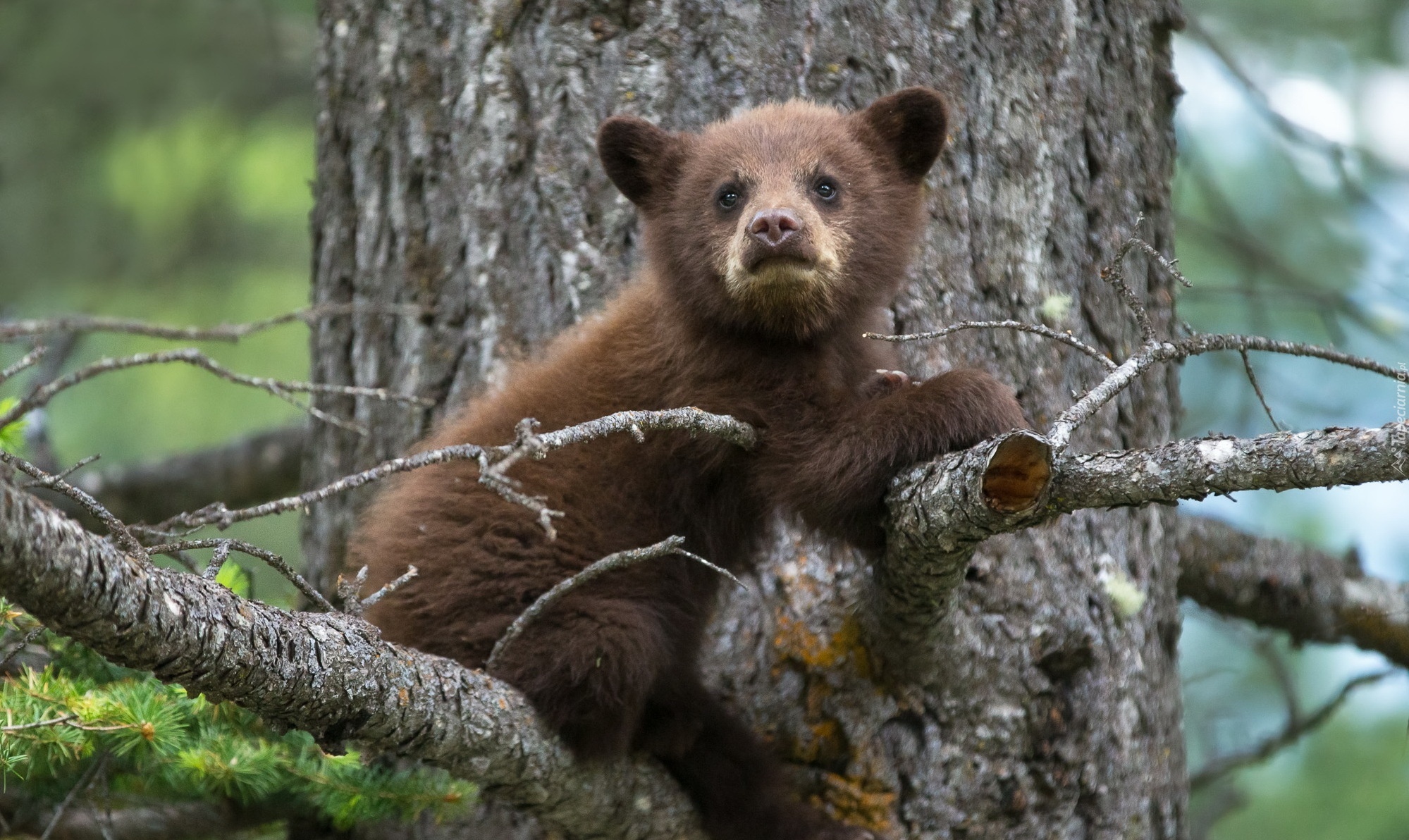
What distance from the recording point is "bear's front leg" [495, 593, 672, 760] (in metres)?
3.77

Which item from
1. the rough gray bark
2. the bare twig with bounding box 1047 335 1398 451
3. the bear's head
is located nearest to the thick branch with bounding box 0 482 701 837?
the rough gray bark

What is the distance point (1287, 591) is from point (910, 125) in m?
2.88

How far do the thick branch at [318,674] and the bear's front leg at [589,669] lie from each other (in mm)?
88

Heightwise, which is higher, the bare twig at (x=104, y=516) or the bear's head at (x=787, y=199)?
the bear's head at (x=787, y=199)

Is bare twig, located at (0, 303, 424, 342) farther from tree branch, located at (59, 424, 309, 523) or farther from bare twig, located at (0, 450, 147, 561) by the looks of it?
tree branch, located at (59, 424, 309, 523)

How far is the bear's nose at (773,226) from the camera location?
13.1 ft

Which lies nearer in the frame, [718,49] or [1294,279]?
[718,49]

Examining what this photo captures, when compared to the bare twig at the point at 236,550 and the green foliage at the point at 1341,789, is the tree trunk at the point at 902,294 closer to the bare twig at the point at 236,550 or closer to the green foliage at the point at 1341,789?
the bare twig at the point at 236,550

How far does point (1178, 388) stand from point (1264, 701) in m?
4.44

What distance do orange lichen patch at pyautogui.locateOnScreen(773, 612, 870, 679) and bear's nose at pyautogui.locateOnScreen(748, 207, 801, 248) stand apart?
4.30 feet

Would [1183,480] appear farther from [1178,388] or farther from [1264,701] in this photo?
[1264,701]

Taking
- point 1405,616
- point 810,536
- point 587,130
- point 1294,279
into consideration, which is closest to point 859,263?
point 810,536

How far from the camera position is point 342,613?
2998mm

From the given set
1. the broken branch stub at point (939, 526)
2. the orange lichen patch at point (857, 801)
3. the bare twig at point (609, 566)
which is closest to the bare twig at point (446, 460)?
the bare twig at point (609, 566)
